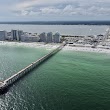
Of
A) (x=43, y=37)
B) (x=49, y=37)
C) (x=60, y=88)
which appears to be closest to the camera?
(x=60, y=88)

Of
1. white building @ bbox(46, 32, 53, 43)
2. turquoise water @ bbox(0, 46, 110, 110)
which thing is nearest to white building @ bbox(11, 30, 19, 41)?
white building @ bbox(46, 32, 53, 43)

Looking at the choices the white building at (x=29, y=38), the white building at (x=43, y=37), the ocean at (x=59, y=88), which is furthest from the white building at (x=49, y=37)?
the ocean at (x=59, y=88)

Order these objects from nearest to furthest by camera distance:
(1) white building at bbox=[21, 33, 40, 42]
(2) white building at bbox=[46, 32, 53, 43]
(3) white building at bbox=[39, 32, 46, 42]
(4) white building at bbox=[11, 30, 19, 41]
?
(2) white building at bbox=[46, 32, 53, 43]
(3) white building at bbox=[39, 32, 46, 42]
(1) white building at bbox=[21, 33, 40, 42]
(4) white building at bbox=[11, 30, 19, 41]

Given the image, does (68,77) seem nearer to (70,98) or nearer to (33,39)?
(70,98)

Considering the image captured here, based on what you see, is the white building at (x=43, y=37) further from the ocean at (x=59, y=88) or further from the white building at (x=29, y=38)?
the ocean at (x=59, y=88)

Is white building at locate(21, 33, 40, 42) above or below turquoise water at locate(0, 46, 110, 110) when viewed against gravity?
above

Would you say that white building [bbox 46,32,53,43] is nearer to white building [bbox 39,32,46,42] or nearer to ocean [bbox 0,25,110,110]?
white building [bbox 39,32,46,42]

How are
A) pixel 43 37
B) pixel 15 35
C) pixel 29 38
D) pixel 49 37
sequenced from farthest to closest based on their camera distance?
pixel 15 35, pixel 29 38, pixel 43 37, pixel 49 37

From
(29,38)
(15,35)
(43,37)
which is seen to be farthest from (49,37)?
(15,35)

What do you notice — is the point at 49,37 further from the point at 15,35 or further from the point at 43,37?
the point at 15,35
